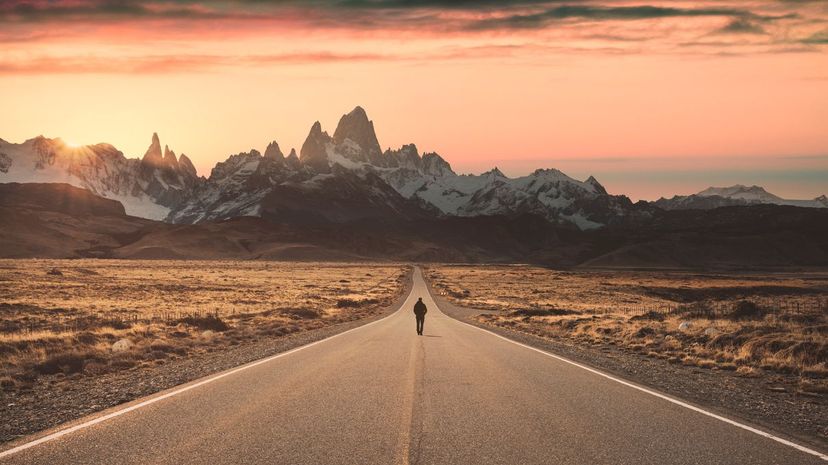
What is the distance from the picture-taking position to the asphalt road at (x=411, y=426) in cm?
844

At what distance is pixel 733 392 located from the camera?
1463cm

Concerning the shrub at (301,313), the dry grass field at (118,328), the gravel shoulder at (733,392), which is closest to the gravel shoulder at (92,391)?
the dry grass field at (118,328)

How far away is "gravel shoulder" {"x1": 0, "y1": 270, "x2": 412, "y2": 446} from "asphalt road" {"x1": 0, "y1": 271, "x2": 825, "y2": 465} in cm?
114

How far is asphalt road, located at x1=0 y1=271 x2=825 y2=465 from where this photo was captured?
8.44m

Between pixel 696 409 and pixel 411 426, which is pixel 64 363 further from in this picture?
pixel 696 409

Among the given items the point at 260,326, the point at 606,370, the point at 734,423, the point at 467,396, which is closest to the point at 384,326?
the point at 260,326

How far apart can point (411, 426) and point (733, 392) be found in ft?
28.1

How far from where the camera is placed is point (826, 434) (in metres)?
10.3

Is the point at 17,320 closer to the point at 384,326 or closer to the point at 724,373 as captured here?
the point at 384,326

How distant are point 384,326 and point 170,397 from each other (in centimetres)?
2104

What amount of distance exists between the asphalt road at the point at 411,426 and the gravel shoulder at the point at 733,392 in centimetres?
87

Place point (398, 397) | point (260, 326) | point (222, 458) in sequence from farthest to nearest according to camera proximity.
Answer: point (260, 326) → point (398, 397) → point (222, 458)

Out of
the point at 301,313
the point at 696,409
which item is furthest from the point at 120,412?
the point at 301,313

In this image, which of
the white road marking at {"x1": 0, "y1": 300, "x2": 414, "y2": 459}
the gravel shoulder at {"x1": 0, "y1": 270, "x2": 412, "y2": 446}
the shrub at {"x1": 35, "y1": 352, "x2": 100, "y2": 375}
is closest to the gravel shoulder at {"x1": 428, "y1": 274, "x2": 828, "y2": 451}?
the white road marking at {"x1": 0, "y1": 300, "x2": 414, "y2": 459}
